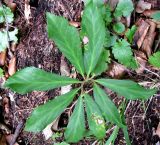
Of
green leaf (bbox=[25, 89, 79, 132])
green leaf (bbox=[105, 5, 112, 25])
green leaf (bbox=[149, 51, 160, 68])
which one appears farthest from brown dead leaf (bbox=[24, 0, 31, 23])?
green leaf (bbox=[149, 51, 160, 68])

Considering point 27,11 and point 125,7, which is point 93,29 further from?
point 27,11

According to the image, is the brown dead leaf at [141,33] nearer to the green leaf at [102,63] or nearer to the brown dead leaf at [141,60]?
the brown dead leaf at [141,60]

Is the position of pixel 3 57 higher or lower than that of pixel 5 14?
lower

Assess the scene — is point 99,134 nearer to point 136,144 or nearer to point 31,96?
point 136,144

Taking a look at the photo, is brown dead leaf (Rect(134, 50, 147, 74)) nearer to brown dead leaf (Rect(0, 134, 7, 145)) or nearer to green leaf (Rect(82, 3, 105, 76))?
green leaf (Rect(82, 3, 105, 76))

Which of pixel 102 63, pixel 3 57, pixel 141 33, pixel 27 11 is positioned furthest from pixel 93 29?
pixel 3 57

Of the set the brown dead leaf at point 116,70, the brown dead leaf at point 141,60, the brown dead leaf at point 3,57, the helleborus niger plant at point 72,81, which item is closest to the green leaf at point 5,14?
the brown dead leaf at point 3,57
